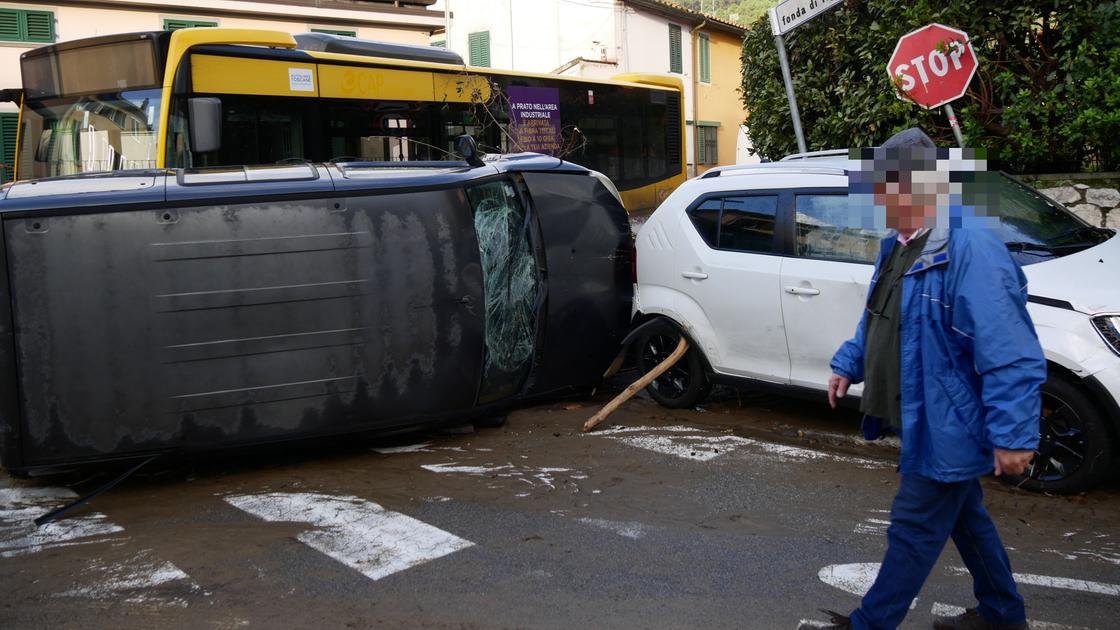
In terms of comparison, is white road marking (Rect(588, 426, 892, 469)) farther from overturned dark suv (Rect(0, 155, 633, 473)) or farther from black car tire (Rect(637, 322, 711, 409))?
overturned dark suv (Rect(0, 155, 633, 473))

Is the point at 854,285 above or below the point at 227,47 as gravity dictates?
below

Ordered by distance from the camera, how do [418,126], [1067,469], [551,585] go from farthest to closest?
1. [418,126]
2. [1067,469]
3. [551,585]

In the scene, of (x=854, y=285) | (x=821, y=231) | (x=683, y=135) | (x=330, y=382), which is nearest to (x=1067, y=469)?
(x=854, y=285)

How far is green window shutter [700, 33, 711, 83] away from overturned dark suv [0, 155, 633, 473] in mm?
30913

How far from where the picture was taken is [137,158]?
387 inches

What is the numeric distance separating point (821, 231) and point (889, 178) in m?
3.05

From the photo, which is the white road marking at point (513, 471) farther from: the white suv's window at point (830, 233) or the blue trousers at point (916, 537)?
the blue trousers at point (916, 537)

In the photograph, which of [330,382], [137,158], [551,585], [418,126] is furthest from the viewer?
[418,126]

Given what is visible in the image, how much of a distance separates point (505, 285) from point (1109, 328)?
3.42 m

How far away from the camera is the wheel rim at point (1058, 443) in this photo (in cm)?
501

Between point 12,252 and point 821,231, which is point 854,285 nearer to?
point 821,231

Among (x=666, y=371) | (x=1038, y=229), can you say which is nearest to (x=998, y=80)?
(x=1038, y=229)

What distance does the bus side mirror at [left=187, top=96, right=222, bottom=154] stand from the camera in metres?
9.70

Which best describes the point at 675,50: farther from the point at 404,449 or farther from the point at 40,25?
the point at 404,449
